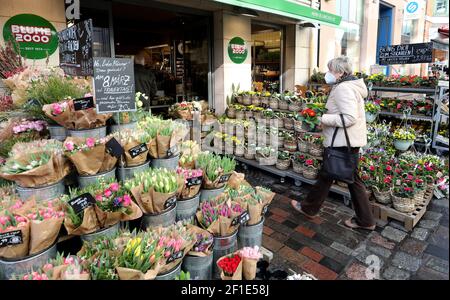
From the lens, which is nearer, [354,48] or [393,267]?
[393,267]

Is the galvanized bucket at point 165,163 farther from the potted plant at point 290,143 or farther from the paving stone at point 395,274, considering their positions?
the potted plant at point 290,143

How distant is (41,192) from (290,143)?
396 cm

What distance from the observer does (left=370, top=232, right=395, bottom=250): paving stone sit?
3.34 meters

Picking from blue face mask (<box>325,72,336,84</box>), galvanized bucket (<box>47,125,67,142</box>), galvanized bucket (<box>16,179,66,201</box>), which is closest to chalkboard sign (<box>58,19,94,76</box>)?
galvanized bucket (<box>47,125,67,142</box>)

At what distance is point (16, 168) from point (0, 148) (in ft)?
3.75

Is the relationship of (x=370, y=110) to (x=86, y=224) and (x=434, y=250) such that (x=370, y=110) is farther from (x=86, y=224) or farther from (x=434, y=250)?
(x=86, y=224)

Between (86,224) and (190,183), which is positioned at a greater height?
(190,183)

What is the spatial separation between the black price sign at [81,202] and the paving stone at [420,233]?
11.1ft

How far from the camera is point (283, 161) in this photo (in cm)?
522

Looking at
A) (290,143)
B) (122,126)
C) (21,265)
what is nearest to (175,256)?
(21,265)

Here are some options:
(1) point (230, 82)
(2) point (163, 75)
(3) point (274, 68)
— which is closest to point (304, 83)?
(3) point (274, 68)

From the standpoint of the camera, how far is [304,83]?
8930 millimetres
